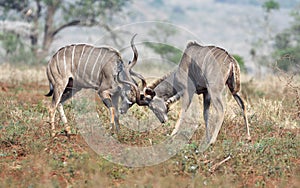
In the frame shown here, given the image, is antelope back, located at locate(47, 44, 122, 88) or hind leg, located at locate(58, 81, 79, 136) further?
hind leg, located at locate(58, 81, 79, 136)

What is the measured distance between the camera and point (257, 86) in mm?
17438

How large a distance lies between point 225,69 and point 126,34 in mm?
20380

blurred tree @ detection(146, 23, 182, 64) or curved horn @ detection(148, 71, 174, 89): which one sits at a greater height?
curved horn @ detection(148, 71, 174, 89)

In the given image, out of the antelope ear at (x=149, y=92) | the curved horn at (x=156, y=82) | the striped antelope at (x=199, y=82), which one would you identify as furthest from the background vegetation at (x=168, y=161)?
the curved horn at (x=156, y=82)

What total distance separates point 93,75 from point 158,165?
2.95 m

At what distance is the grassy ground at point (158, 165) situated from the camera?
21.6 feet

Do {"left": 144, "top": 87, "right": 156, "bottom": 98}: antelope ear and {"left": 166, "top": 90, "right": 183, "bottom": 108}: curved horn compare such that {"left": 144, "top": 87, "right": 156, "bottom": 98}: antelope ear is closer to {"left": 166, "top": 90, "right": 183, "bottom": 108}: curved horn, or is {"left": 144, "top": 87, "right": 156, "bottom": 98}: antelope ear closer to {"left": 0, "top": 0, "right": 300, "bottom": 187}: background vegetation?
{"left": 166, "top": 90, "right": 183, "bottom": 108}: curved horn

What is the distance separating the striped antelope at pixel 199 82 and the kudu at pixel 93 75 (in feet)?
0.93

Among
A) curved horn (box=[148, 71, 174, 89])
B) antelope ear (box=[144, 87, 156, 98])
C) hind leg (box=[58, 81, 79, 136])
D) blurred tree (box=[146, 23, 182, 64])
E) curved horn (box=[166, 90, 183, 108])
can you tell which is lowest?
blurred tree (box=[146, 23, 182, 64])

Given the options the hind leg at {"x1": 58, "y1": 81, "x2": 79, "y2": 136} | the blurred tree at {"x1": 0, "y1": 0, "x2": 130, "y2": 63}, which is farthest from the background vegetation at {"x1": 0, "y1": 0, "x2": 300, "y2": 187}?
the blurred tree at {"x1": 0, "y1": 0, "x2": 130, "y2": 63}

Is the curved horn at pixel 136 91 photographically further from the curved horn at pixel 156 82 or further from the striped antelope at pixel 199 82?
the curved horn at pixel 156 82

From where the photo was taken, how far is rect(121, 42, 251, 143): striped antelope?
8695 millimetres

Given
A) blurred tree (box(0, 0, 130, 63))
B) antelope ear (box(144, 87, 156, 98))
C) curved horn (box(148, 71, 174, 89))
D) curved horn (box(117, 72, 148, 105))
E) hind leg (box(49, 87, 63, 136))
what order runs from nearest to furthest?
curved horn (box(117, 72, 148, 105))
antelope ear (box(144, 87, 156, 98))
hind leg (box(49, 87, 63, 136))
curved horn (box(148, 71, 174, 89))
blurred tree (box(0, 0, 130, 63))

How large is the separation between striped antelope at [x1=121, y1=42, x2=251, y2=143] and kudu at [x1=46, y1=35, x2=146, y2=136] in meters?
0.28
